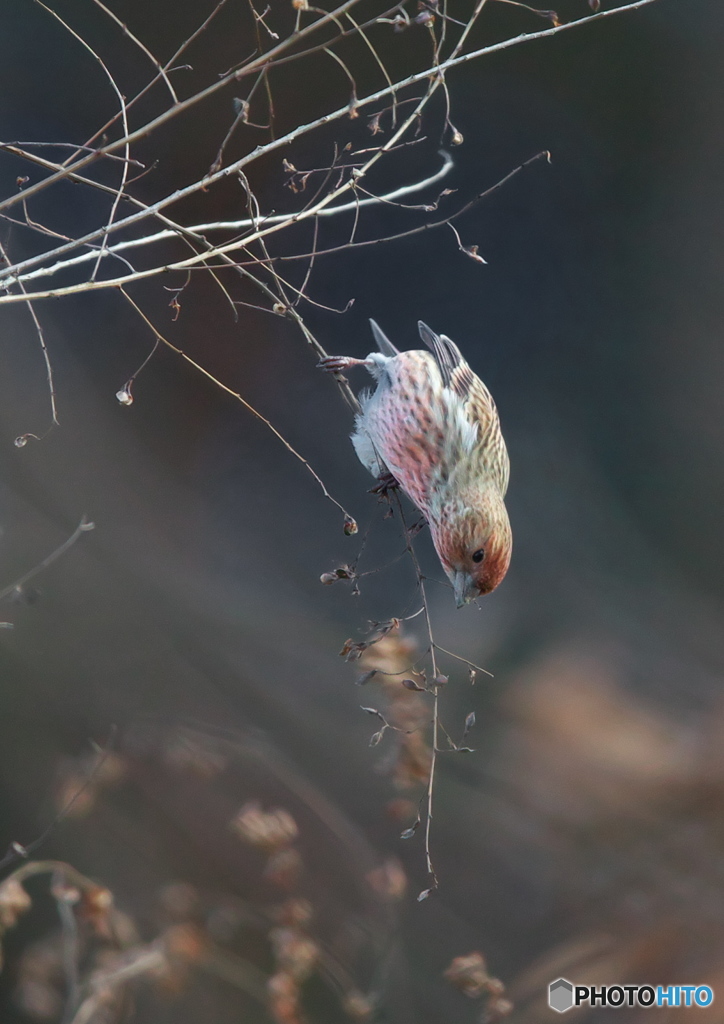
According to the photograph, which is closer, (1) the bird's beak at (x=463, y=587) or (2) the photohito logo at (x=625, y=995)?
(1) the bird's beak at (x=463, y=587)

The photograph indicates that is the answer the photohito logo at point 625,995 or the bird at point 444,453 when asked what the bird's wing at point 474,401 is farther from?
the photohito logo at point 625,995

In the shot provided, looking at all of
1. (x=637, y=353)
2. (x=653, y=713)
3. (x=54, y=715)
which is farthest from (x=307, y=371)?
(x=653, y=713)

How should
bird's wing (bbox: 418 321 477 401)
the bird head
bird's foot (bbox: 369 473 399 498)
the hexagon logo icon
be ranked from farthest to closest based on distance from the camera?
the hexagon logo icon
bird's wing (bbox: 418 321 477 401)
bird's foot (bbox: 369 473 399 498)
the bird head

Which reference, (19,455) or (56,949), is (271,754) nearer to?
(56,949)

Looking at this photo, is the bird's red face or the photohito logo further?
the photohito logo

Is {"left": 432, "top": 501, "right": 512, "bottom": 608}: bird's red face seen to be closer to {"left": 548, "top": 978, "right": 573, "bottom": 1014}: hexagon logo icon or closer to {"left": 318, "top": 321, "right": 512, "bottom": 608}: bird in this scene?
{"left": 318, "top": 321, "right": 512, "bottom": 608}: bird

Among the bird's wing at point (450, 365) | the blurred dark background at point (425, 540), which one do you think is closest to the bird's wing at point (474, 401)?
the bird's wing at point (450, 365)

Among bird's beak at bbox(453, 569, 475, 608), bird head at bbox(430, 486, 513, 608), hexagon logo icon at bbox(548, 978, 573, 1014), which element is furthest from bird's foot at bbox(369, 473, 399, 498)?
hexagon logo icon at bbox(548, 978, 573, 1014)
